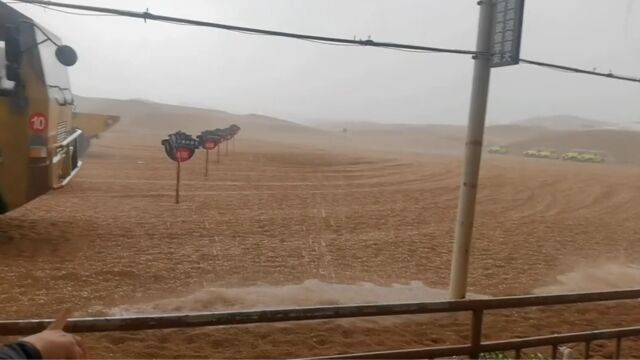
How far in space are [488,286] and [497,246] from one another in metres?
2.76

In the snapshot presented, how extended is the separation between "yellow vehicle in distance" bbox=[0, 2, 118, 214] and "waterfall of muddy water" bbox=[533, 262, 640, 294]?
6.50m

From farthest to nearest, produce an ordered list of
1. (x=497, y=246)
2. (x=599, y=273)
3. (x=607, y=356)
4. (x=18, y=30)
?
(x=497, y=246)
(x=599, y=273)
(x=18, y=30)
(x=607, y=356)

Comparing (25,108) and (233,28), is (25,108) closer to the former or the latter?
(25,108)

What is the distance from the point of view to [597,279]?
7.86 metres

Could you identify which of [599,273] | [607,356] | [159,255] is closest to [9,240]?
[159,255]

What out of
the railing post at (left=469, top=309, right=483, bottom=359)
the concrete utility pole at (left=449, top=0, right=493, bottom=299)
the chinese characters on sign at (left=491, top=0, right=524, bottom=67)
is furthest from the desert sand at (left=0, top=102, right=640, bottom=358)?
the chinese characters on sign at (left=491, top=0, right=524, bottom=67)

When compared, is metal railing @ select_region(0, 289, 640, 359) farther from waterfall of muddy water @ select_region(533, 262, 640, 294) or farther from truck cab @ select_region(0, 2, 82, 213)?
truck cab @ select_region(0, 2, 82, 213)

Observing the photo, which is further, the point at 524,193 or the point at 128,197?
the point at 524,193

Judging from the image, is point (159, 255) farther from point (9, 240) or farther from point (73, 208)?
point (73, 208)

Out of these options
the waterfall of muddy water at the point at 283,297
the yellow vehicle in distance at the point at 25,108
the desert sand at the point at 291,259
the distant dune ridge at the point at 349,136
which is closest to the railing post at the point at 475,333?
the desert sand at the point at 291,259

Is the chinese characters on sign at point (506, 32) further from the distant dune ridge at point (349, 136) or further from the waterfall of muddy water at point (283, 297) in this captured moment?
the distant dune ridge at point (349, 136)

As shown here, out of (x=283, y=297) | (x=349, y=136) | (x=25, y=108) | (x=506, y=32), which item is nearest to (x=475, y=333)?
(x=283, y=297)

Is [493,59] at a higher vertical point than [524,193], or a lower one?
higher

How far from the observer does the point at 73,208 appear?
1108 centimetres
